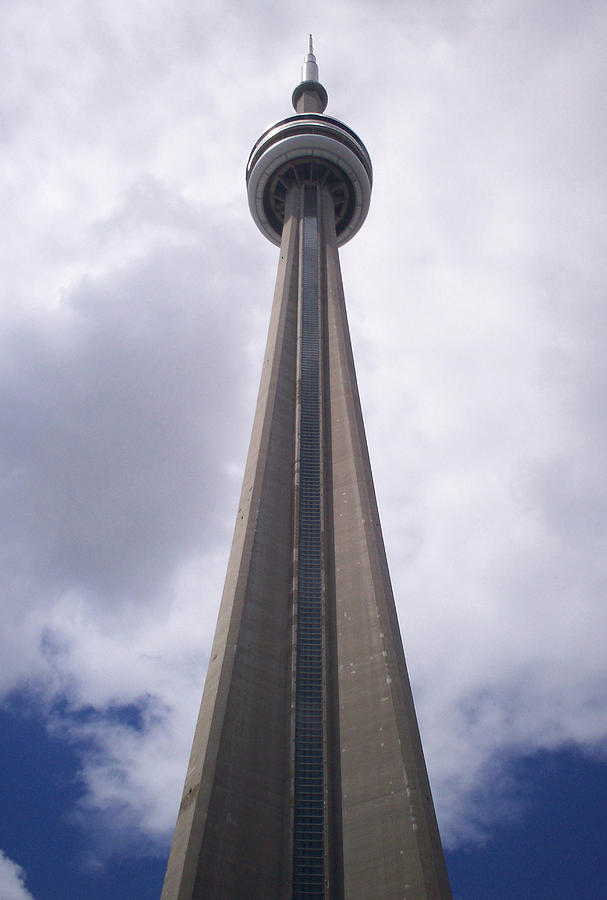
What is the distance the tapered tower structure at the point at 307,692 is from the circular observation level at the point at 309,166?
53.8ft

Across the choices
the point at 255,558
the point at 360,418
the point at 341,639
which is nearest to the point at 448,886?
the point at 341,639

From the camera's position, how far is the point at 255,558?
2961cm

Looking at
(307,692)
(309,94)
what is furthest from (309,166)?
(307,692)

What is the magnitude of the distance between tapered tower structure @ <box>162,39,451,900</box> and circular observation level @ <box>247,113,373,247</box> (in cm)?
1641

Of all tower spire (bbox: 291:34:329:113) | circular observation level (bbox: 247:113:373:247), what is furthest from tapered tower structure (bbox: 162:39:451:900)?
tower spire (bbox: 291:34:329:113)

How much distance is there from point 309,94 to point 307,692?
49152mm

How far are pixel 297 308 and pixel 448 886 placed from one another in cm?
3021

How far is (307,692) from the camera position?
2645 centimetres

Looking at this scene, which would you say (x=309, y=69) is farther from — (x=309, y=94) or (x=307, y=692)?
(x=307, y=692)

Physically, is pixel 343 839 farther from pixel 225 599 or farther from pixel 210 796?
pixel 225 599

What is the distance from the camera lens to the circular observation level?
51250 millimetres

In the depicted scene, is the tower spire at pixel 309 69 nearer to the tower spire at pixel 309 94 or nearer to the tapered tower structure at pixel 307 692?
the tower spire at pixel 309 94

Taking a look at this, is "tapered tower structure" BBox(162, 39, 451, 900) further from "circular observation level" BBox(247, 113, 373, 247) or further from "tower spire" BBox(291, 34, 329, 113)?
"tower spire" BBox(291, 34, 329, 113)

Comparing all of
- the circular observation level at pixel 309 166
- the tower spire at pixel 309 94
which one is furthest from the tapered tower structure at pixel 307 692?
the tower spire at pixel 309 94
